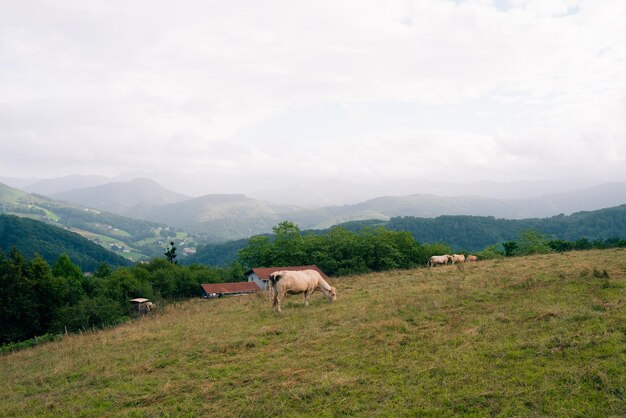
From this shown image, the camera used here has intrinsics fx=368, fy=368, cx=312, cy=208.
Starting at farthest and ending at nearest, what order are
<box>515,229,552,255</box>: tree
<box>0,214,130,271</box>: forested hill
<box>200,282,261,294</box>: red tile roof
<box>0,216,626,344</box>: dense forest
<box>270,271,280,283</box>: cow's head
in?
<box>0,214,130,271</box>: forested hill < <box>515,229,552,255</box>: tree < <box>200,282,261,294</box>: red tile roof < <box>0,216,626,344</box>: dense forest < <box>270,271,280,283</box>: cow's head

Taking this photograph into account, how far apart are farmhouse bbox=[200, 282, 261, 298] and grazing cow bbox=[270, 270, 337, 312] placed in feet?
135

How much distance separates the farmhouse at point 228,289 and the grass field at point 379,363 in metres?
42.1

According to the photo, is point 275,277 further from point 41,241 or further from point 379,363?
point 41,241

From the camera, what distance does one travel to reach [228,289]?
6166 centimetres

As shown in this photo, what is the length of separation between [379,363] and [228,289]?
2120 inches

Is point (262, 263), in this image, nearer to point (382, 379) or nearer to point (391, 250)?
point (391, 250)

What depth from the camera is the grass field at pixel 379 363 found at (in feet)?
28.4

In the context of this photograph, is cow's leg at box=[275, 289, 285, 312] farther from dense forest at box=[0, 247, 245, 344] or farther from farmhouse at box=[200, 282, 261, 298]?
farmhouse at box=[200, 282, 261, 298]

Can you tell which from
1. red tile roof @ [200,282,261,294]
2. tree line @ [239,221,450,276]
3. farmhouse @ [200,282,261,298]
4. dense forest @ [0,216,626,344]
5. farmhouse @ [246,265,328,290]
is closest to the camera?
dense forest @ [0,216,626,344]

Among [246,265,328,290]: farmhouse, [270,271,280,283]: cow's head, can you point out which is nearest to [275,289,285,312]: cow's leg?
[270,271,280,283]: cow's head

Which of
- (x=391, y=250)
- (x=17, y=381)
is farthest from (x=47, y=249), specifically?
(x=17, y=381)

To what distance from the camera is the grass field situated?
8.66m

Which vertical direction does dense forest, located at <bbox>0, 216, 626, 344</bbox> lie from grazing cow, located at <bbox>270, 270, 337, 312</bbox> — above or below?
below

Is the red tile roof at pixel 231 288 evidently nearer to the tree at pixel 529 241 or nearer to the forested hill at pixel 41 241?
the tree at pixel 529 241
